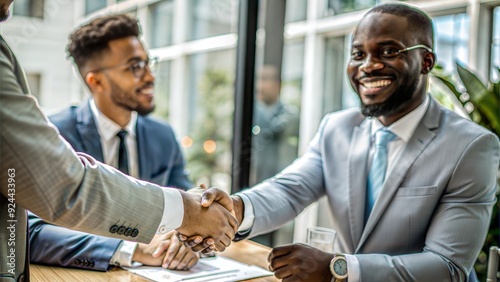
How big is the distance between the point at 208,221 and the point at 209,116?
2542mm

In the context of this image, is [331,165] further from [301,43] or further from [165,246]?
[301,43]

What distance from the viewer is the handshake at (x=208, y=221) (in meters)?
1.70

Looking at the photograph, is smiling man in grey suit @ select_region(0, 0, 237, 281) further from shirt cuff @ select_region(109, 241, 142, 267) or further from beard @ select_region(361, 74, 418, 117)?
beard @ select_region(361, 74, 418, 117)

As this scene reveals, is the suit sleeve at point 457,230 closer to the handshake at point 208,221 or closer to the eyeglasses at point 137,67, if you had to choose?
the handshake at point 208,221

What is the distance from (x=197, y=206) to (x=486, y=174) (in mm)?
997

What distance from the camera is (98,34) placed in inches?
103

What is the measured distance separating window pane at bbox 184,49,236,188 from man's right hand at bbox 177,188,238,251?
2.29 metres

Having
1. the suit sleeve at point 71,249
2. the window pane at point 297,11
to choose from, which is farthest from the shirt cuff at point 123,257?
the window pane at point 297,11

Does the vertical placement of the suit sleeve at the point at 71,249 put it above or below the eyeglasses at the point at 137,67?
below

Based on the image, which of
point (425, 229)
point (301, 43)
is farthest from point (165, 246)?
point (301, 43)

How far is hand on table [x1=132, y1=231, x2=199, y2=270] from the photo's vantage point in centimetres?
175

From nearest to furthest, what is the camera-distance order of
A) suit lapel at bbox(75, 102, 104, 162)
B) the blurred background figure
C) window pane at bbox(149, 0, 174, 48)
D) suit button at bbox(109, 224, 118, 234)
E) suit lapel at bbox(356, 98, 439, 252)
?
suit button at bbox(109, 224, 118, 234)
suit lapel at bbox(356, 98, 439, 252)
suit lapel at bbox(75, 102, 104, 162)
window pane at bbox(149, 0, 174, 48)
the blurred background figure

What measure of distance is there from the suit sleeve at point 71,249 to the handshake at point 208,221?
10.1 inches

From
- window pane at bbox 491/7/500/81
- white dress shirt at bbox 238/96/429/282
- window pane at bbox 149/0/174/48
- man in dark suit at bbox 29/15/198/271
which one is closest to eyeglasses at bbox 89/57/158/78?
man in dark suit at bbox 29/15/198/271
